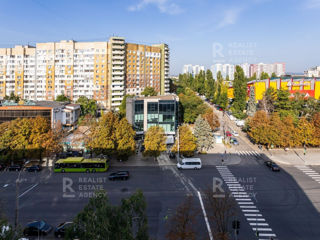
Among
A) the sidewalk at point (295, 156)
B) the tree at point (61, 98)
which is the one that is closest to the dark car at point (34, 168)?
the sidewalk at point (295, 156)

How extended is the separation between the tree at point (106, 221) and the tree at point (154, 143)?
2631 centimetres

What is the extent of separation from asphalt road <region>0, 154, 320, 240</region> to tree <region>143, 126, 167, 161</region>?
8.75 ft

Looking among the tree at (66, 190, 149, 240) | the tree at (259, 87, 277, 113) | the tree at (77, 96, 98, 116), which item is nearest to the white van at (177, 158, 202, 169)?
the tree at (66, 190, 149, 240)

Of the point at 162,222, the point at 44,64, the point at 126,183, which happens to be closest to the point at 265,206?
the point at 162,222

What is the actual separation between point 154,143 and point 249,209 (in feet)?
60.5

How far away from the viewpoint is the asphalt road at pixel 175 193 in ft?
69.1

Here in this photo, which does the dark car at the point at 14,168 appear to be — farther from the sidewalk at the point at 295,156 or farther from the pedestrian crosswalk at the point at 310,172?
the pedestrian crosswalk at the point at 310,172

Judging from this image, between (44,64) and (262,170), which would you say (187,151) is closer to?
(262,170)

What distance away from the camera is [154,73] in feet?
327

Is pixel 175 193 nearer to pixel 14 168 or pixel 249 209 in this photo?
pixel 249 209

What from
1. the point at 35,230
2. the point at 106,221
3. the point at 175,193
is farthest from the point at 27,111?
the point at 106,221

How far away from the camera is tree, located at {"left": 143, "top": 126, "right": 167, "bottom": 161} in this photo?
38.5 m

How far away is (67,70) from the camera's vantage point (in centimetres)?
8456

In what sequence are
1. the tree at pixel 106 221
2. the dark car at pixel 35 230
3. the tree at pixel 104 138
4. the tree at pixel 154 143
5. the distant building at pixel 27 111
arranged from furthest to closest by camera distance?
1. the distant building at pixel 27 111
2. the tree at pixel 154 143
3. the tree at pixel 104 138
4. the dark car at pixel 35 230
5. the tree at pixel 106 221
